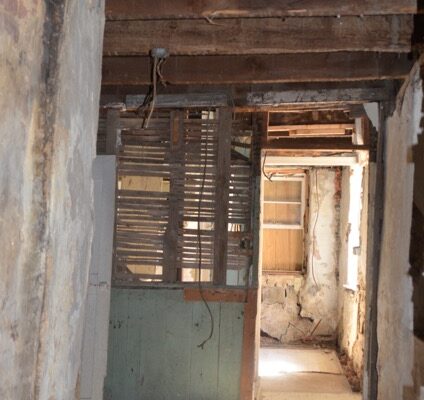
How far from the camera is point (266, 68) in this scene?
288cm

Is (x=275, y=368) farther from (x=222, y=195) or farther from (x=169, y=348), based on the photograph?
(x=222, y=195)

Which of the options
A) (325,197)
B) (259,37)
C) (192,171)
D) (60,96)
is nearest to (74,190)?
(60,96)

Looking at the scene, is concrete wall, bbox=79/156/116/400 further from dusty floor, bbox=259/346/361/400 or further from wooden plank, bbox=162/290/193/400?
dusty floor, bbox=259/346/361/400

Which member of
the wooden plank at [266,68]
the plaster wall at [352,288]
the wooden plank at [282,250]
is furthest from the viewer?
the wooden plank at [282,250]

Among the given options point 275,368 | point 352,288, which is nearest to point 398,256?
point 352,288

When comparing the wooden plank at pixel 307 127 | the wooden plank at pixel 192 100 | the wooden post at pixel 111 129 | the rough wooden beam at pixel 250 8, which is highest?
the wooden plank at pixel 307 127

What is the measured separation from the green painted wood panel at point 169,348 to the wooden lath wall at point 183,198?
0.20m

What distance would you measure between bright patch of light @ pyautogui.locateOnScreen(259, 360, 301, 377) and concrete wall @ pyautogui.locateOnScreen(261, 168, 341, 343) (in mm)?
1140

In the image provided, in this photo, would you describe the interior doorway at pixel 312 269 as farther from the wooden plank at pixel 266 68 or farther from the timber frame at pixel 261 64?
the wooden plank at pixel 266 68

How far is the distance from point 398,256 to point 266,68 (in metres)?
1.38

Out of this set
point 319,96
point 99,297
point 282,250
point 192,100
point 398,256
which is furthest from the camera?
point 282,250

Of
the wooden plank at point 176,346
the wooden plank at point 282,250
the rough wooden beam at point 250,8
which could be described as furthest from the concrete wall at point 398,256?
the wooden plank at point 282,250

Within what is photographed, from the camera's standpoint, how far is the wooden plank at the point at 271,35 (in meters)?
2.38

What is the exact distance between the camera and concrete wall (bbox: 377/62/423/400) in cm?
233
